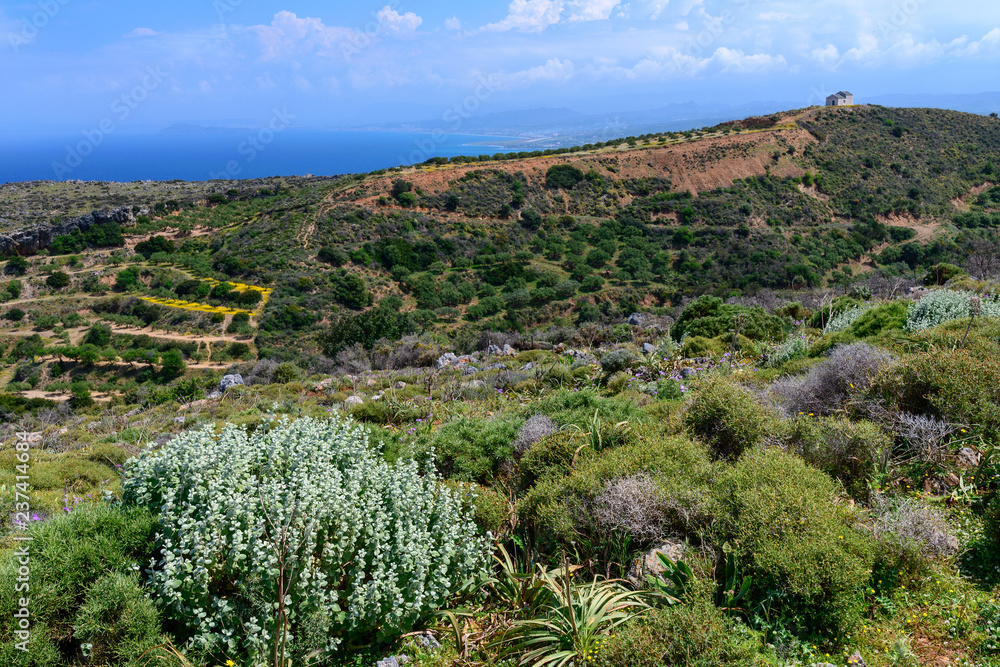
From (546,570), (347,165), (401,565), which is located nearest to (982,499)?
(546,570)

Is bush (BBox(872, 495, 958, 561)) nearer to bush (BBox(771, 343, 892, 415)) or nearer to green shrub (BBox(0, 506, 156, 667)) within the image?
bush (BBox(771, 343, 892, 415))

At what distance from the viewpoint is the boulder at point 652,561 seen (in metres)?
3.23

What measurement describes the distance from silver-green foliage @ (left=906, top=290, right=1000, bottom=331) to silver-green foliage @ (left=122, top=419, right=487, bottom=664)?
7.13 m

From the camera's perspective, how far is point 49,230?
40.1m

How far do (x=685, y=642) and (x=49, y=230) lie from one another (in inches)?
2062

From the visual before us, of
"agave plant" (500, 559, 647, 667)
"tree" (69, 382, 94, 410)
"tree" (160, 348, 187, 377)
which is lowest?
"tree" (69, 382, 94, 410)

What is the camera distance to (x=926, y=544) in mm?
3207

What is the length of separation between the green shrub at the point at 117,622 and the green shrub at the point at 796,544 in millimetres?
3159

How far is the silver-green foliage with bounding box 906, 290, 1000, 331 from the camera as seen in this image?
6945mm

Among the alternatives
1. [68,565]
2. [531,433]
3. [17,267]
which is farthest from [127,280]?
[68,565]

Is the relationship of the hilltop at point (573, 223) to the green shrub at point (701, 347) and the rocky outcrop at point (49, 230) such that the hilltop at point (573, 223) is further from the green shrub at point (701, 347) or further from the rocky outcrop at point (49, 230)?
the green shrub at point (701, 347)

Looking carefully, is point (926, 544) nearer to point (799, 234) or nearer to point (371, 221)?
point (371, 221)

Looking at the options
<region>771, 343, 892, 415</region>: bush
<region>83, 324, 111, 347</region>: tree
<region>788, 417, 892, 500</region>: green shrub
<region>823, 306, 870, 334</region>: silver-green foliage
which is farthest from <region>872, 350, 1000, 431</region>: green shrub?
<region>83, 324, 111, 347</region>: tree

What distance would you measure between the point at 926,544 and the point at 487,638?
108 inches
